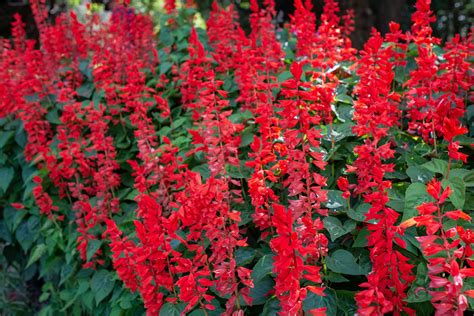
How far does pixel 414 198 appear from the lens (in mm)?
2299

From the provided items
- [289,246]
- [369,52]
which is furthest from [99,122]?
[289,246]

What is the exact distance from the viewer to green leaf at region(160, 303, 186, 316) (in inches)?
96.3

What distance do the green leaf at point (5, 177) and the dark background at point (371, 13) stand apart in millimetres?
3502

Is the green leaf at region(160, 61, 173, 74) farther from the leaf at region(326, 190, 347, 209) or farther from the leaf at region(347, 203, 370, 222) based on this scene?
the leaf at region(347, 203, 370, 222)

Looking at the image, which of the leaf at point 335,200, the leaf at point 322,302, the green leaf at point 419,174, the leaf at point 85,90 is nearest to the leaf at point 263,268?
the leaf at point 322,302

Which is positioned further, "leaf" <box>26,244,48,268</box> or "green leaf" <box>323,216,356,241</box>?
"leaf" <box>26,244,48,268</box>

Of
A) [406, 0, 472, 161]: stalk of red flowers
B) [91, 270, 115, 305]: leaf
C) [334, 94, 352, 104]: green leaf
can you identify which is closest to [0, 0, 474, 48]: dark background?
[334, 94, 352, 104]: green leaf

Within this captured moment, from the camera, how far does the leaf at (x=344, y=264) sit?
7.41 ft

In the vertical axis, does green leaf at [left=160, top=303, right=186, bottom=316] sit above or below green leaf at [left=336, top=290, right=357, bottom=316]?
below

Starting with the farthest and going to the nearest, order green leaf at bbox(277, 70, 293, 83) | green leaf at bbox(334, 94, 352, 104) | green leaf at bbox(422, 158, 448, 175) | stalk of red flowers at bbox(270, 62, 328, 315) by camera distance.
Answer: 1. green leaf at bbox(277, 70, 293, 83)
2. green leaf at bbox(334, 94, 352, 104)
3. green leaf at bbox(422, 158, 448, 175)
4. stalk of red flowers at bbox(270, 62, 328, 315)

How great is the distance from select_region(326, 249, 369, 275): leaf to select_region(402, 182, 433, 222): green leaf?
Answer: 28 cm

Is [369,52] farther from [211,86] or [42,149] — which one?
[42,149]

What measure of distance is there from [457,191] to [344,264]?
57cm

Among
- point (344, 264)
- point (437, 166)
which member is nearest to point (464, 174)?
point (437, 166)
